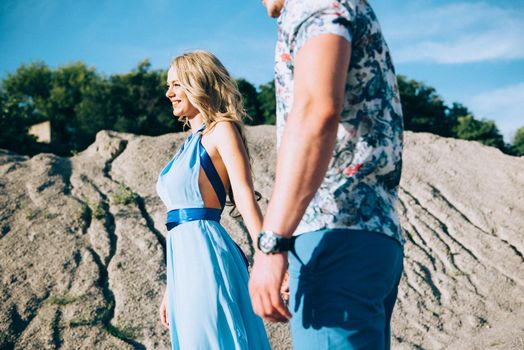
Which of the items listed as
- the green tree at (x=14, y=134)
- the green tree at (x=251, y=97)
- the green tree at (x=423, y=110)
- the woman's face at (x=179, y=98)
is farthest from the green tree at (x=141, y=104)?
the woman's face at (x=179, y=98)

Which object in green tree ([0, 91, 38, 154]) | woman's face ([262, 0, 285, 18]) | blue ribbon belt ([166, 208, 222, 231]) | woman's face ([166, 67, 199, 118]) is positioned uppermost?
green tree ([0, 91, 38, 154])

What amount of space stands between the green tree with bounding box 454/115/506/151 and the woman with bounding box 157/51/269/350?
17796 mm

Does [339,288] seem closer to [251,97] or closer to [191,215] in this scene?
[191,215]

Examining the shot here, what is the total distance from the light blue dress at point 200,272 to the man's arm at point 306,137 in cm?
115

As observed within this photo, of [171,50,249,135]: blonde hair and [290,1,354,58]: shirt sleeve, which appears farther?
[171,50,249,135]: blonde hair

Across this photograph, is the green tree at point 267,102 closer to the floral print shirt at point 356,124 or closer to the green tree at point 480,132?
the green tree at point 480,132

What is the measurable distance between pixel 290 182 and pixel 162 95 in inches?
851

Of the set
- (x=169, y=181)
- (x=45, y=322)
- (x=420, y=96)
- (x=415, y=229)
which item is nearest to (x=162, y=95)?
(x=420, y=96)

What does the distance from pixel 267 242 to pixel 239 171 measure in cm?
116

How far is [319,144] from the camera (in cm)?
126

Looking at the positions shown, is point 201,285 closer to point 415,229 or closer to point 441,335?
point 441,335

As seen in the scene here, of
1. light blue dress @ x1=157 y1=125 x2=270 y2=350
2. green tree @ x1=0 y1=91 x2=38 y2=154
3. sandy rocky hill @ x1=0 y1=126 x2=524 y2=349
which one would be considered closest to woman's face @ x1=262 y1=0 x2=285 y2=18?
light blue dress @ x1=157 y1=125 x2=270 y2=350

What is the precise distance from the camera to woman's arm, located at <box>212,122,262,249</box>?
2.31 m

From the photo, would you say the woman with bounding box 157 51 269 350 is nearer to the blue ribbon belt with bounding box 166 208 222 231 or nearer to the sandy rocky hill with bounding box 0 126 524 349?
the blue ribbon belt with bounding box 166 208 222 231
